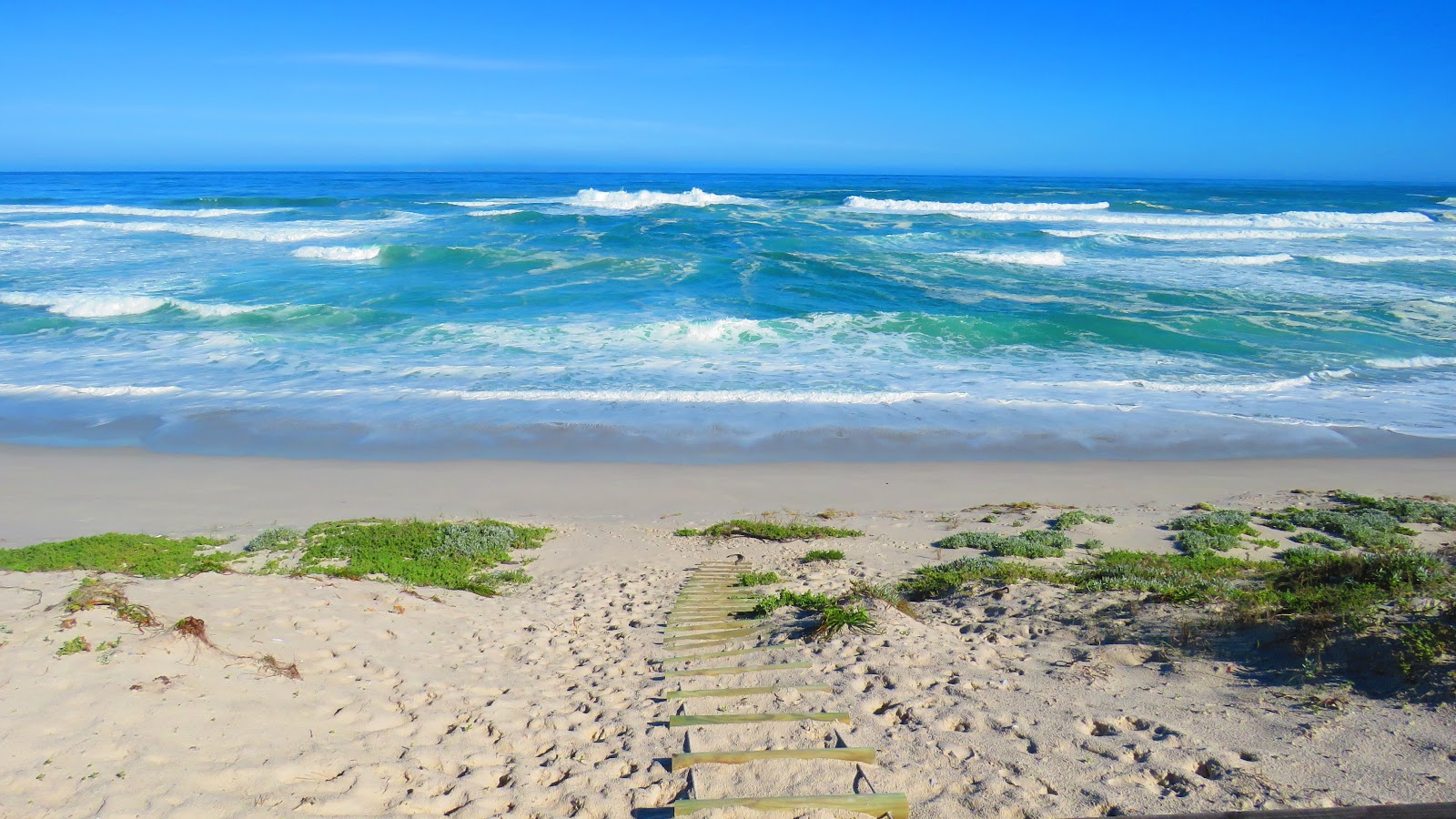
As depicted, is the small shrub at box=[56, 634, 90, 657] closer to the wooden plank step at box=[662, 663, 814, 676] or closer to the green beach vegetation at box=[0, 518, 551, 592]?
the green beach vegetation at box=[0, 518, 551, 592]

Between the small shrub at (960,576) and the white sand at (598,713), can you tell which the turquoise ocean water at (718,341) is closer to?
the small shrub at (960,576)

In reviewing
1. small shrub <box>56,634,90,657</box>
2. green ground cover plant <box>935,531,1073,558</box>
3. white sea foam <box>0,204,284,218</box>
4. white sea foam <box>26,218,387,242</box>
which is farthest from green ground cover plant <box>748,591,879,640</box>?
white sea foam <box>0,204,284,218</box>

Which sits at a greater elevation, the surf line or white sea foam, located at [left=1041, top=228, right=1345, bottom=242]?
white sea foam, located at [left=1041, top=228, right=1345, bottom=242]

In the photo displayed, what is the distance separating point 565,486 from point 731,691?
5.97 meters

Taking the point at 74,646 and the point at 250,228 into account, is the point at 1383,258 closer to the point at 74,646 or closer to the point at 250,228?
the point at 74,646

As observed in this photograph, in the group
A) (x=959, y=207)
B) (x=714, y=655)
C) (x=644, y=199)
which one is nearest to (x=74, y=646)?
(x=714, y=655)

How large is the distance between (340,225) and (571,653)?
40.5 m

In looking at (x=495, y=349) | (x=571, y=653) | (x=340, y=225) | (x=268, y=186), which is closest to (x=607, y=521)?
(x=571, y=653)

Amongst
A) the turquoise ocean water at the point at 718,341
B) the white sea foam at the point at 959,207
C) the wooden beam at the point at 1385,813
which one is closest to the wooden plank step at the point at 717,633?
the wooden beam at the point at 1385,813

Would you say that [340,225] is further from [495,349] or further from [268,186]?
[268,186]

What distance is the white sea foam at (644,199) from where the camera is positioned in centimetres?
5378

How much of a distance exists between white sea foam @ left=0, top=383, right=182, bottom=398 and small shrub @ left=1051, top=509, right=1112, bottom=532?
1436cm

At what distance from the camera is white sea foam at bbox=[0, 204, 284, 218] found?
46219mm

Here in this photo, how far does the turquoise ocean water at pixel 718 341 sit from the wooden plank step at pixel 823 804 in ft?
26.1
